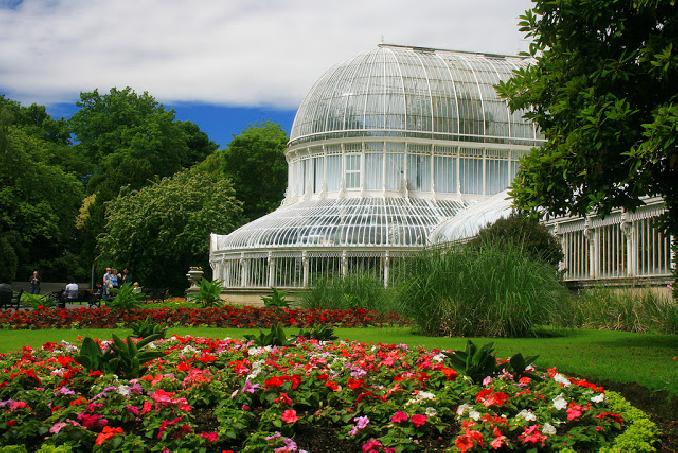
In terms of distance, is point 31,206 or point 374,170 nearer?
point 374,170

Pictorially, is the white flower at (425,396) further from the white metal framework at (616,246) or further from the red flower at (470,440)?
the white metal framework at (616,246)

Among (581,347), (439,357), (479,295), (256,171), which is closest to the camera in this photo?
(439,357)

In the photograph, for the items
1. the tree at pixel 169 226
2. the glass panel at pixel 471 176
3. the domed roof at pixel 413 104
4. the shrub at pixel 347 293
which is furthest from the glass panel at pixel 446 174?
the shrub at pixel 347 293

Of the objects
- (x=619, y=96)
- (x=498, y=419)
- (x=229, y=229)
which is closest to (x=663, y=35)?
(x=619, y=96)

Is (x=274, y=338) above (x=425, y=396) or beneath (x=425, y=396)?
above

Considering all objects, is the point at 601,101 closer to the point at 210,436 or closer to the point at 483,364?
the point at 483,364

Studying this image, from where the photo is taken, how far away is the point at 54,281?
58.1m

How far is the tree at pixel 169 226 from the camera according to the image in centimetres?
4338

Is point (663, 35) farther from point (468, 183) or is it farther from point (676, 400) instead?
point (468, 183)

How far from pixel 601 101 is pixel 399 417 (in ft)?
17.5

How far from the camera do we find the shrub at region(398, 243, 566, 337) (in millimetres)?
14094

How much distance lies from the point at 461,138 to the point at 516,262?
21.6 metres

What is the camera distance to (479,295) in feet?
46.6

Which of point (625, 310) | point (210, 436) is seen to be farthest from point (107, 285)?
point (210, 436)
